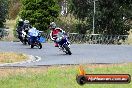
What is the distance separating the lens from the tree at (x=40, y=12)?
37.9 m

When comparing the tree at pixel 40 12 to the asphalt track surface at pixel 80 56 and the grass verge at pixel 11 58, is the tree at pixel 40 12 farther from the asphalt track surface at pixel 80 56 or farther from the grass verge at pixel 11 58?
the grass verge at pixel 11 58

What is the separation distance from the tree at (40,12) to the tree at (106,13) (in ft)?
8.90

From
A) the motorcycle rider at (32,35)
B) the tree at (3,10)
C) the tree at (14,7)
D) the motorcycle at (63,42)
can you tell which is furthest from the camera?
the tree at (14,7)

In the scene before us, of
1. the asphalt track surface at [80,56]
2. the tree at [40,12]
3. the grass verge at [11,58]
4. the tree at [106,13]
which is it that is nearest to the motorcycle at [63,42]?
the asphalt track surface at [80,56]

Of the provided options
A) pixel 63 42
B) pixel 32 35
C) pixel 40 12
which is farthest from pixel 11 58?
pixel 40 12

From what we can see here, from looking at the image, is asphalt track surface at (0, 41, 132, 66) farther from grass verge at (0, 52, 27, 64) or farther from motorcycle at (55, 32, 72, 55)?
grass verge at (0, 52, 27, 64)

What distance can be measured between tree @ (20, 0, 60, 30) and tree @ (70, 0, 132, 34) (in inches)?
107

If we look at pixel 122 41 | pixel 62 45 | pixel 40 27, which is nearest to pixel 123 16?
pixel 122 41

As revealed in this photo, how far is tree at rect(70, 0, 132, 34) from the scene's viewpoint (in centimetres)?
3478

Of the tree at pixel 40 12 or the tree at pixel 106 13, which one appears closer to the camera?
the tree at pixel 106 13

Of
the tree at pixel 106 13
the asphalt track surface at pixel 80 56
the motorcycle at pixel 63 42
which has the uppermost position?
the tree at pixel 106 13

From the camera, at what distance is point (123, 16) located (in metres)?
35.7

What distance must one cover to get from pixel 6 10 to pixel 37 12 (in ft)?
21.9

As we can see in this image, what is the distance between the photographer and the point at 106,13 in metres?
34.5
